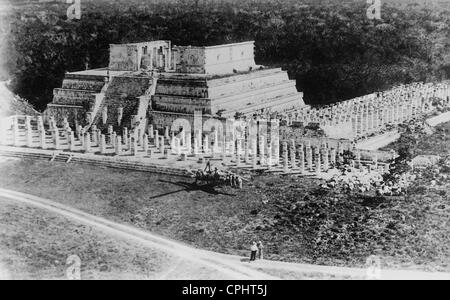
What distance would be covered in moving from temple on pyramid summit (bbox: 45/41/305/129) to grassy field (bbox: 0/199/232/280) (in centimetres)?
1480

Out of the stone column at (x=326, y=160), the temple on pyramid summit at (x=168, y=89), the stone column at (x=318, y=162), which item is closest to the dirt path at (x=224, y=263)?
the stone column at (x=318, y=162)

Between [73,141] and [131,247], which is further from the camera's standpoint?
[73,141]

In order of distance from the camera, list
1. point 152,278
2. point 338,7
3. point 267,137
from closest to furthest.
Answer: point 152,278 < point 267,137 < point 338,7

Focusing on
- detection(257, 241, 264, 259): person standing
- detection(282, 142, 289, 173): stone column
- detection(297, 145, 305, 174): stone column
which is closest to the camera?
detection(257, 241, 264, 259): person standing

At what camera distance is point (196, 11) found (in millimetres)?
77562

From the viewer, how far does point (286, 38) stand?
65.6m

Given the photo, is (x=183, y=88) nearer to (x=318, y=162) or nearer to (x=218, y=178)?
(x=218, y=178)

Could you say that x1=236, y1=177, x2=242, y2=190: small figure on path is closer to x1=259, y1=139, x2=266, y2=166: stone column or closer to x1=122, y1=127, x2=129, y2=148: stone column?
x1=259, y1=139, x2=266, y2=166: stone column

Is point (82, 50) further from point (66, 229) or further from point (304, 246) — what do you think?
point (304, 246)

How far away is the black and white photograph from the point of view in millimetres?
21609

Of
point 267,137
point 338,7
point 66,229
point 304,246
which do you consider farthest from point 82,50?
point 304,246

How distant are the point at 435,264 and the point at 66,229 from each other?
13.2 metres

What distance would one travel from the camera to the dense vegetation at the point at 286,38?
56.5 meters

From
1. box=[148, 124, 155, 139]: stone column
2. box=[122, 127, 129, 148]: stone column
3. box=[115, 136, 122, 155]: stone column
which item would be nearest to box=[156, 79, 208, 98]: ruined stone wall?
box=[148, 124, 155, 139]: stone column
